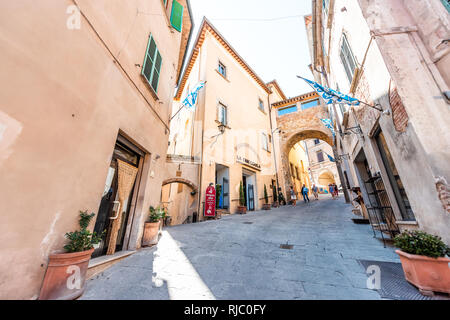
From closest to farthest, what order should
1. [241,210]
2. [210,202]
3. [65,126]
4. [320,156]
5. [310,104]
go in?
[65,126]
[210,202]
[241,210]
[310,104]
[320,156]

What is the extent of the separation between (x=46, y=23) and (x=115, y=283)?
3.79 m

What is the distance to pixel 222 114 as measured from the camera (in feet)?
39.0

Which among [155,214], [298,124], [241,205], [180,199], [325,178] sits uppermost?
[298,124]

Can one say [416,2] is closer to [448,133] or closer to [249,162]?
[448,133]

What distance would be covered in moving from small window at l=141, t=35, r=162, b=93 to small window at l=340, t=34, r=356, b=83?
5.97 metres

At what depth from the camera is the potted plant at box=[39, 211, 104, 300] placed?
202 cm

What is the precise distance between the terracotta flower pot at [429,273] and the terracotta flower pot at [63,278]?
423 cm

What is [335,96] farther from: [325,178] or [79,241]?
[325,178]

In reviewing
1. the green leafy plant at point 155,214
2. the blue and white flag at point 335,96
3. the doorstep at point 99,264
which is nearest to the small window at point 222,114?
the blue and white flag at point 335,96

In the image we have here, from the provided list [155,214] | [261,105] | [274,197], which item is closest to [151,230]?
[155,214]

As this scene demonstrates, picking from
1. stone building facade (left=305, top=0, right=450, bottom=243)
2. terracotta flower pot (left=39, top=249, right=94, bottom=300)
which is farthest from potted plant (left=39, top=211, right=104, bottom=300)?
stone building facade (left=305, top=0, right=450, bottom=243)

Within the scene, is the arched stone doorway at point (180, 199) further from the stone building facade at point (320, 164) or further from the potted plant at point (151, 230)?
the stone building facade at point (320, 164)

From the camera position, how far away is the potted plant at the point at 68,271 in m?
2.02

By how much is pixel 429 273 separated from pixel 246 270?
227 cm
